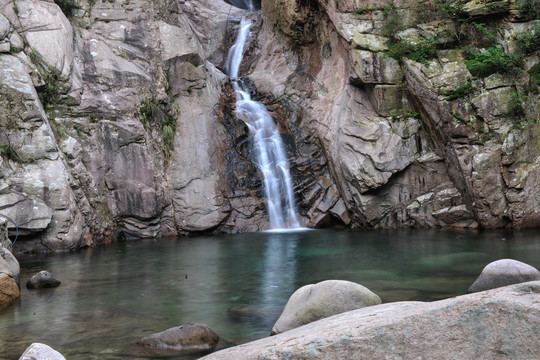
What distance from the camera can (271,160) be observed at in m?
19.4

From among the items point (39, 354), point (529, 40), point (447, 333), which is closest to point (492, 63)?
point (529, 40)

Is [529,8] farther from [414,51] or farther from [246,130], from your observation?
[246,130]

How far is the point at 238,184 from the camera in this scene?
740 inches

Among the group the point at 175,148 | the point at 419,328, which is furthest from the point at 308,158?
the point at 419,328

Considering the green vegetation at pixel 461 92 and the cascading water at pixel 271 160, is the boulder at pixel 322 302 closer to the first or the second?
the green vegetation at pixel 461 92

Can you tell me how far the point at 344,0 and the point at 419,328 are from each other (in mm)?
17441

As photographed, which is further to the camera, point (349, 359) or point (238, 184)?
point (238, 184)

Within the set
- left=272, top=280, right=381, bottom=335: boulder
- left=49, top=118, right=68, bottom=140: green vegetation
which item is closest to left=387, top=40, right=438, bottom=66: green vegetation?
left=49, top=118, right=68, bottom=140: green vegetation

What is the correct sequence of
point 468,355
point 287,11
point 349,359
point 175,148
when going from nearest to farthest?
point 468,355 → point 349,359 → point 175,148 → point 287,11

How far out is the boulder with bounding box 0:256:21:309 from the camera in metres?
8.44

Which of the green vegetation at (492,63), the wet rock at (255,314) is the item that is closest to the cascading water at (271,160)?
the green vegetation at (492,63)

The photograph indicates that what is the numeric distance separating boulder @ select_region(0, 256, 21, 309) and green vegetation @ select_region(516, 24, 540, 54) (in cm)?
1477

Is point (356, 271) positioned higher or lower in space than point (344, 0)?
lower

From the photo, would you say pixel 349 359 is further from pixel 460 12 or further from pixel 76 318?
pixel 460 12
